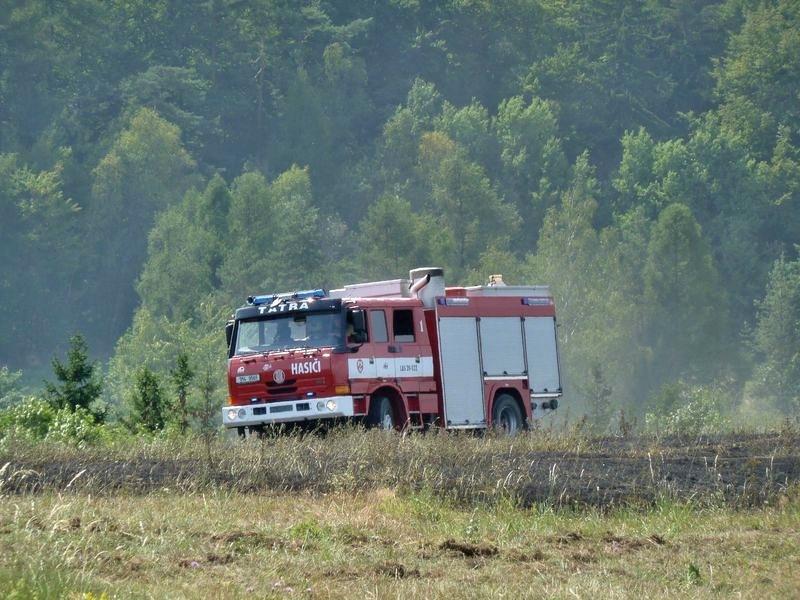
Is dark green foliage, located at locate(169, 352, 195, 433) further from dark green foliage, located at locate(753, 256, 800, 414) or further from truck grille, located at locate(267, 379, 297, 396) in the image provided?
dark green foliage, located at locate(753, 256, 800, 414)

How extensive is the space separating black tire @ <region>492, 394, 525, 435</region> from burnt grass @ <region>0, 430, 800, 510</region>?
19.9ft

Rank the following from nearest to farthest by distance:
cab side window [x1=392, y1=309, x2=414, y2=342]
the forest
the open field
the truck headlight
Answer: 1. the open field
2. the truck headlight
3. cab side window [x1=392, y1=309, x2=414, y2=342]
4. the forest

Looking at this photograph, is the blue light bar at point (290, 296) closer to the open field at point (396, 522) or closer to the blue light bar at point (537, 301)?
the open field at point (396, 522)

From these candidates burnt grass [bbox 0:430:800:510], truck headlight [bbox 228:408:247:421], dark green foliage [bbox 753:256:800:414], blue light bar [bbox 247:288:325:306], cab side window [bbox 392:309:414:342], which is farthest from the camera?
dark green foliage [bbox 753:256:800:414]

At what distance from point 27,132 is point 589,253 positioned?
111 ft

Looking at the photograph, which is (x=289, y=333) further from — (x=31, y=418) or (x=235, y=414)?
(x=31, y=418)

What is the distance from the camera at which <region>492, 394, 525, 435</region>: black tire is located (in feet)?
90.8

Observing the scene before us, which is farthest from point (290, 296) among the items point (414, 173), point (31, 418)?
point (414, 173)

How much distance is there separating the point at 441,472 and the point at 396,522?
2.91 m

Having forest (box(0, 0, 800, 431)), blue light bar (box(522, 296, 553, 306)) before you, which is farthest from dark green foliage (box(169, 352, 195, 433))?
forest (box(0, 0, 800, 431))

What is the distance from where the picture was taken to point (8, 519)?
13.1m

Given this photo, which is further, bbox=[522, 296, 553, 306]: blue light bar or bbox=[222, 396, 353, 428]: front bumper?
bbox=[522, 296, 553, 306]: blue light bar

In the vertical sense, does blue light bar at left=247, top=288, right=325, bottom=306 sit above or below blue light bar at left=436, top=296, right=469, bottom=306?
above

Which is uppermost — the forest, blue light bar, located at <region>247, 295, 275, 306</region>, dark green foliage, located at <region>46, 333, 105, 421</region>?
the forest
